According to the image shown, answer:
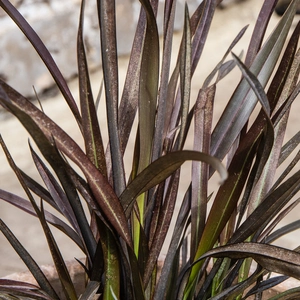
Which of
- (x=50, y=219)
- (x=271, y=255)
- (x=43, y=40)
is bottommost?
(x=271, y=255)

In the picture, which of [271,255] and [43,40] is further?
[43,40]

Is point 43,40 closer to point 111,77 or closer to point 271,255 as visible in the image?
point 111,77

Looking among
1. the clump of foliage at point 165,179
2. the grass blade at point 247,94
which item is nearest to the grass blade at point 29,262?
the clump of foliage at point 165,179

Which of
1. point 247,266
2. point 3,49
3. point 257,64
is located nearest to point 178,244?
point 247,266

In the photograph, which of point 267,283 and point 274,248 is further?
point 267,283

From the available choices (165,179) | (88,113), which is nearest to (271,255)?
(165,179)

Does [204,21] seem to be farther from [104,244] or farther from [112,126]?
[104,244]

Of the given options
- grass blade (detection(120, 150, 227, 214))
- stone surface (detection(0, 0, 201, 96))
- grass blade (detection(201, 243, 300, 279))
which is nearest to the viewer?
grass blade (detection(120, 150, 227, 214))

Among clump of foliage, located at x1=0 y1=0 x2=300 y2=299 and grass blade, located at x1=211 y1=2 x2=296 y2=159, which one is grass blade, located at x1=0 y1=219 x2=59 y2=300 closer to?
clump of foliage, located at x1=0 y1=0 x2=300 y2=299

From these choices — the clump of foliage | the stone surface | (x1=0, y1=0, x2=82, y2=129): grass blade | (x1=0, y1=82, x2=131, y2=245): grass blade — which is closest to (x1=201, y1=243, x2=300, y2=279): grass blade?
the clump of foliage
